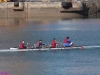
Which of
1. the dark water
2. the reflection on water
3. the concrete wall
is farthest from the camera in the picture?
the concrete wall

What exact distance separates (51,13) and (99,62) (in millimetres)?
65675

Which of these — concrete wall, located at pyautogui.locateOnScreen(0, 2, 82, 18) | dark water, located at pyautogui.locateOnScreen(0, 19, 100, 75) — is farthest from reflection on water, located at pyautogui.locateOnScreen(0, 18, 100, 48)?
concrete wall, located at pyautogui.locateOnScreen(0, 2, 82, 18)

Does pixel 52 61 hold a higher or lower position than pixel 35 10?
lower

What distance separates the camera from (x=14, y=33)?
7331 centimetres

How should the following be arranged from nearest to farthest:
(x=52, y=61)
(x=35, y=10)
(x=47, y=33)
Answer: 1. (x=52, y=61)
2. (x=47, y=33)
3. (x=35, y=10)

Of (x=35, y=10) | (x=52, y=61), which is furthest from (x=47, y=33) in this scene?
(x=35, y=10)

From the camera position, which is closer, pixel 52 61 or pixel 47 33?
pixel 52 61

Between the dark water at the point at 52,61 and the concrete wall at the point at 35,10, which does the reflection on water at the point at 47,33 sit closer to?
the dark water at the point at 52,61

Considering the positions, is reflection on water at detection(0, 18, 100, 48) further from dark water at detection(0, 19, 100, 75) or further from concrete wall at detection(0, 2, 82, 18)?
concrete wall at detection(0, 2, 82, 18)

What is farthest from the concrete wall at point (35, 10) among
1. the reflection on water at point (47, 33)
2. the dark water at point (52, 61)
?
the dark water at point (52, 61)

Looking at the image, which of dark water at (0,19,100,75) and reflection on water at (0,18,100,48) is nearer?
dark water at (0,19,100,75)

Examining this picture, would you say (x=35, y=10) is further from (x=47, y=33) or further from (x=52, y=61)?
(x=52, y=61)

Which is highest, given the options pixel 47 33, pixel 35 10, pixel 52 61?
pixel 35 10

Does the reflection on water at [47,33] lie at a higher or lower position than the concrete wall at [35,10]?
lower
